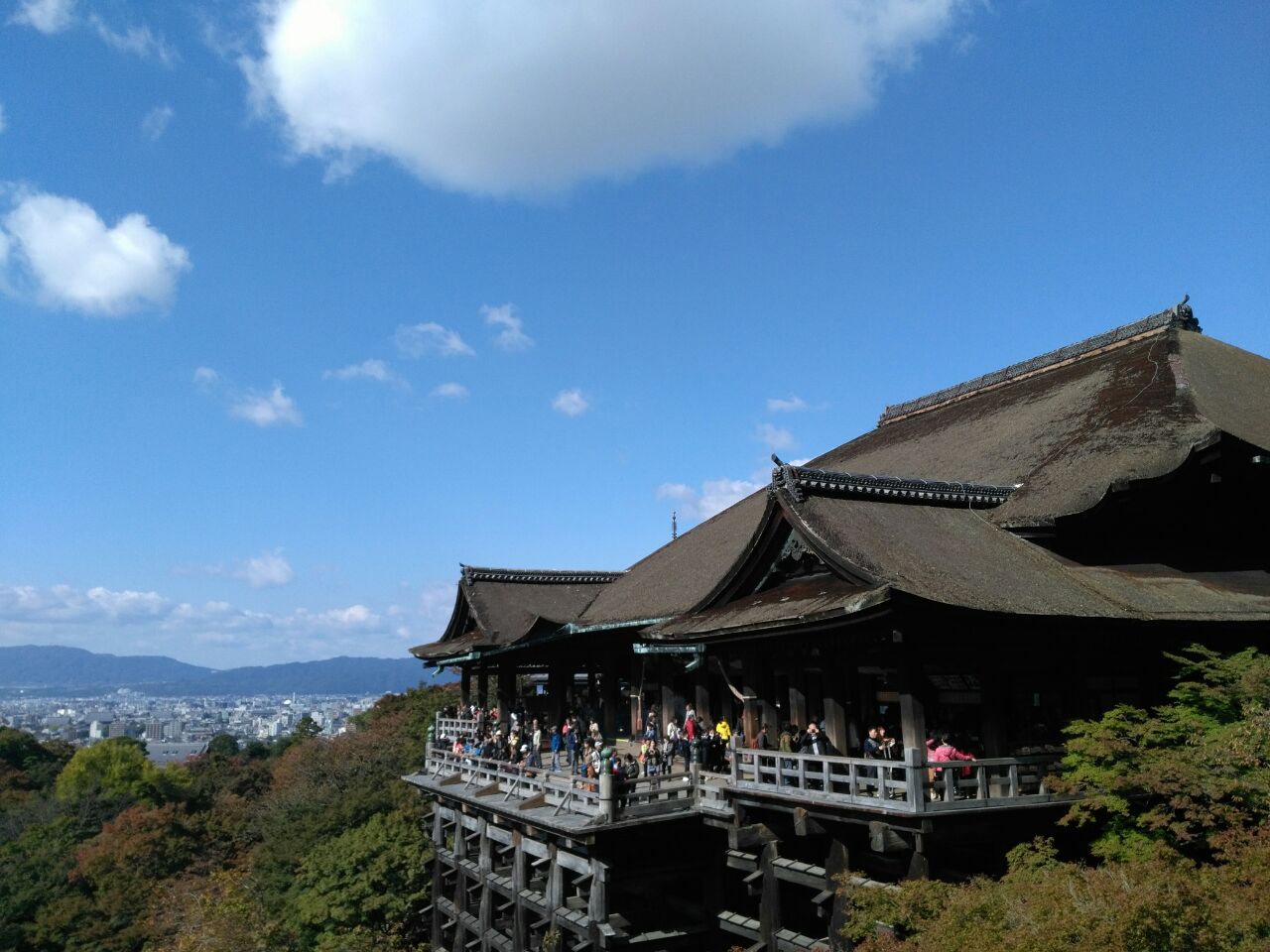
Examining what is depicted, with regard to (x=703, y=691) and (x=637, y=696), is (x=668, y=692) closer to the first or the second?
(x=703, y=691)

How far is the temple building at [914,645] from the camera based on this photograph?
14867mm

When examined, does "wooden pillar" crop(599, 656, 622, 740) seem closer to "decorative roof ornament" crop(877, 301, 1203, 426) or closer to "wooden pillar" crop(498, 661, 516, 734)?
"wooden pillar" crop(498, 661, 516, 734)

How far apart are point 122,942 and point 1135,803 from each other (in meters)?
44.0

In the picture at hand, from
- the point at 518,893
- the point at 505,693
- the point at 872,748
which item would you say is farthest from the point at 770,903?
the point at 505,693

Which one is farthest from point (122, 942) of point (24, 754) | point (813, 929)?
point (24, 754)

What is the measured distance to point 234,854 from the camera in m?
49.1

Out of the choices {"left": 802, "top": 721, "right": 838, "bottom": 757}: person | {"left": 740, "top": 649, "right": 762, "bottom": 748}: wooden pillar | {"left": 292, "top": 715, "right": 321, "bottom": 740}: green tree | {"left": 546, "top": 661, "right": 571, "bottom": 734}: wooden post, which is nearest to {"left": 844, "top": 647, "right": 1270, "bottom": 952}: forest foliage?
{"left": 802, "top": 721, "right": 838, "bottom": 757}: person

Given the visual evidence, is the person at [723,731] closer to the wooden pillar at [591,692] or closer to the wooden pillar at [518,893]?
the wooden pillar at [518,893]

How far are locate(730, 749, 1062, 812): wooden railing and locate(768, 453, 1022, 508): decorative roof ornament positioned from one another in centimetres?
479

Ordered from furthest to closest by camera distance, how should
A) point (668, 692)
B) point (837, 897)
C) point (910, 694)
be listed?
point (668, 692)
point (837, 897)
point (910, 694)

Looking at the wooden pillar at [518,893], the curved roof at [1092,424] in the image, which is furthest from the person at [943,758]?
the wooden pillar at [518,893]

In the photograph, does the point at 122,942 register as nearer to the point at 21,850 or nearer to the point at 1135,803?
the point at 21,850

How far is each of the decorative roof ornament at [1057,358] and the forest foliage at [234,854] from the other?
22.4 m

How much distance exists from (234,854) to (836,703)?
42.4m
